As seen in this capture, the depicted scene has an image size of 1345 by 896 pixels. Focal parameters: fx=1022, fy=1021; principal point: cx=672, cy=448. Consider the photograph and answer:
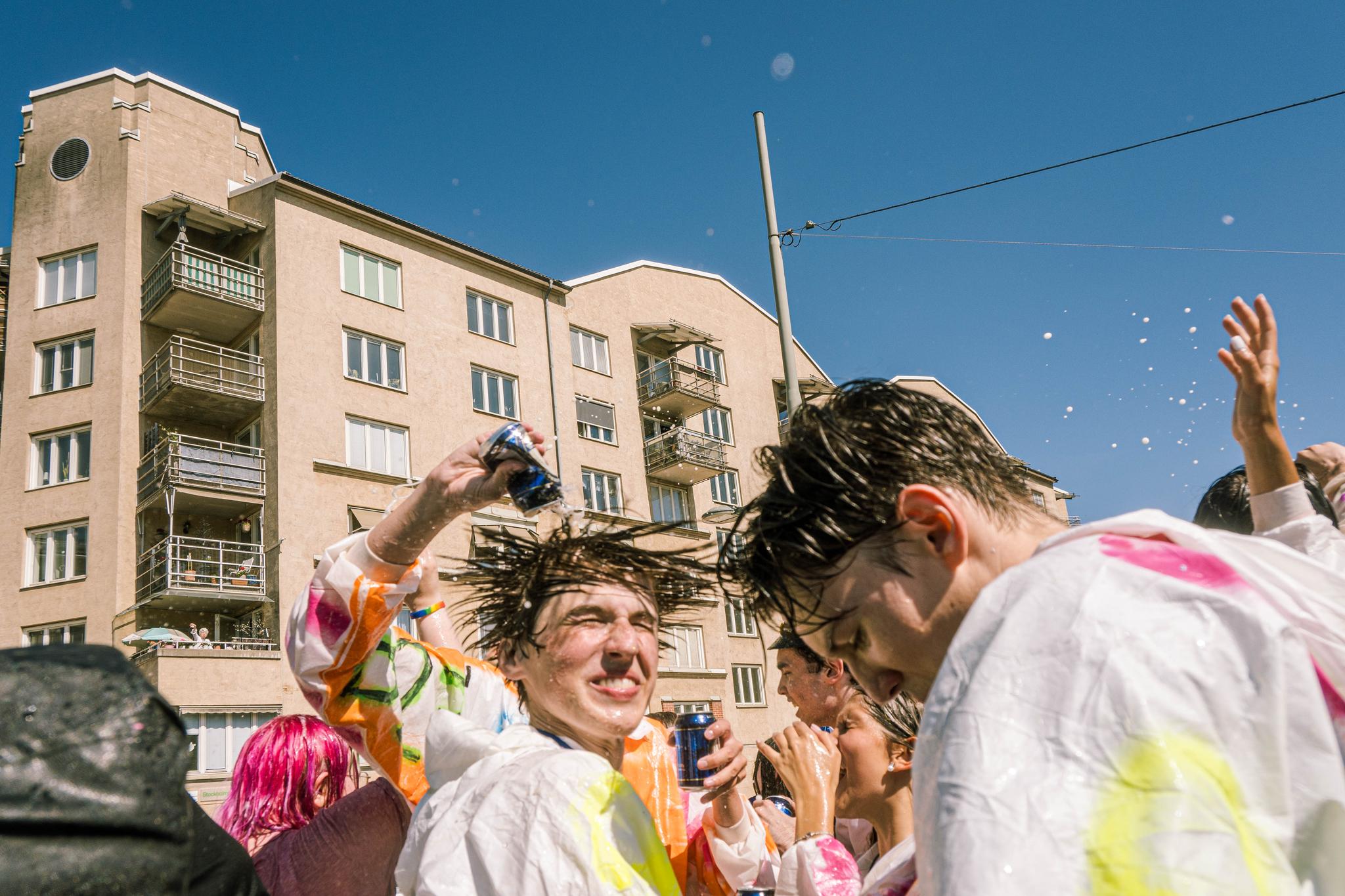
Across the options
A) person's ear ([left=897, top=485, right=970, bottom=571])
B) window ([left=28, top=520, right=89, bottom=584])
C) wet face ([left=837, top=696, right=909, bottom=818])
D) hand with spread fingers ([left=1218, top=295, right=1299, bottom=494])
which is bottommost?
wet face ([left=837, top=696, right=909, bottom=818])

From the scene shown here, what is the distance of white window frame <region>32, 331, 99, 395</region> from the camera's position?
76.3ft

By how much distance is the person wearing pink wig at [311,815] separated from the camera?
125 inches

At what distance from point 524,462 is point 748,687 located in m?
29.0

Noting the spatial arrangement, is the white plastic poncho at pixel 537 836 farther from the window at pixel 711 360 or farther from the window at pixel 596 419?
the window at pixel 711 360

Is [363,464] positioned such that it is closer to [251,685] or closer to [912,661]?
[251,685]

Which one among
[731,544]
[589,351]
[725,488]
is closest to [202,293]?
[589,351]

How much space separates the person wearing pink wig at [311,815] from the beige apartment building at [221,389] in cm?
1554

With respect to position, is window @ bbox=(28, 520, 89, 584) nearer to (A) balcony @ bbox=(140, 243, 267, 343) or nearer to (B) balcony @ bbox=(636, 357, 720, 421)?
(A) balcony @ bbox=(140, 243, 267, 343)

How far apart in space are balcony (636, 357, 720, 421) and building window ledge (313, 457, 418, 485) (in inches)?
382

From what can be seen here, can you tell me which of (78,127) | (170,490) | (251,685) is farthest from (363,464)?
(78,127)

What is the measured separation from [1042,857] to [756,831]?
225 cm

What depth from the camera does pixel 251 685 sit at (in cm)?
2031

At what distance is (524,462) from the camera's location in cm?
274

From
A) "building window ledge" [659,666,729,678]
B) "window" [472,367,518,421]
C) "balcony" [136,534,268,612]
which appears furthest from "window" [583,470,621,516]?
"balcony" [136,534,268,612]
